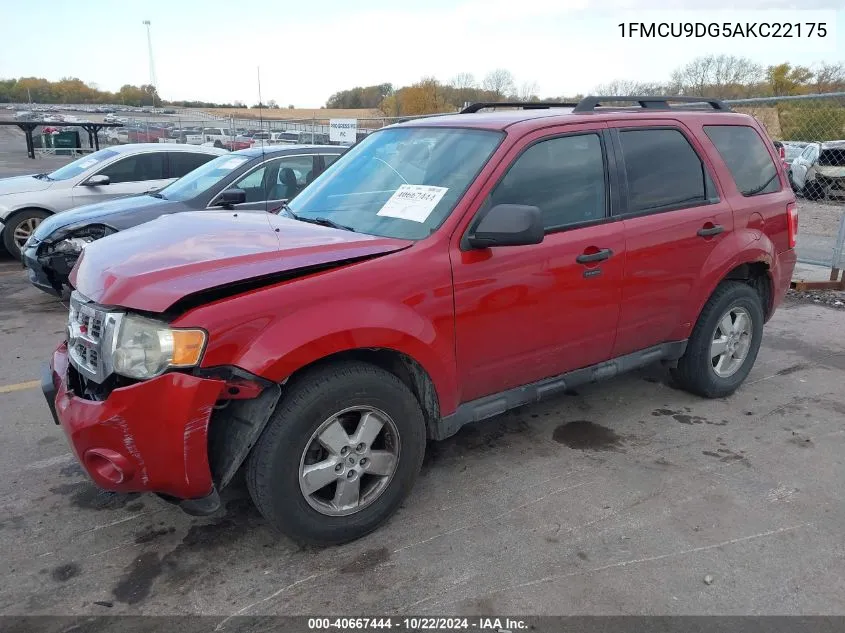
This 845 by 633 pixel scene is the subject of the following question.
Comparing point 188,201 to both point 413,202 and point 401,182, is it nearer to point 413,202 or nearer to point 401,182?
point 401,182

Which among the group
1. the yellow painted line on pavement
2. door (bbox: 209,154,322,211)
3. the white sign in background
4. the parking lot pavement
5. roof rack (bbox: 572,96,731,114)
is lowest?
the parking lot pavement

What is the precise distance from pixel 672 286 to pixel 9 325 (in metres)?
5.96

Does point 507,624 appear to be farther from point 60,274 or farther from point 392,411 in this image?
point 60,274

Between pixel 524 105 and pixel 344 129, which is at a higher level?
pixel 344 129

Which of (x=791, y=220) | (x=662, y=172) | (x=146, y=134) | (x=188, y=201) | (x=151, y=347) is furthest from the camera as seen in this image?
(x=146, y=134)

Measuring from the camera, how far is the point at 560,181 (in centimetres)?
360

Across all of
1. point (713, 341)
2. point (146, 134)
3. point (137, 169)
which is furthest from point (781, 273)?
point (146, 134)

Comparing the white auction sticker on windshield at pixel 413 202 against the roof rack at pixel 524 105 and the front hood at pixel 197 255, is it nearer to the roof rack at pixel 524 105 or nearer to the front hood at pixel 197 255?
the front hood at pixel 197 255

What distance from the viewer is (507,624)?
8.28 ft

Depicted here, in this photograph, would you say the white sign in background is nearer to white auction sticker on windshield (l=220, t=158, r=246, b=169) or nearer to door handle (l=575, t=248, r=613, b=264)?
white auction sticker on windshield (l=220, t=158, r=246, b=169)

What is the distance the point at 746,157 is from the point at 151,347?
4.09m

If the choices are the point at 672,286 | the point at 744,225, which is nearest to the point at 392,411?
the point at 672,286

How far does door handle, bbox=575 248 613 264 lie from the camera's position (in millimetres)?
3561

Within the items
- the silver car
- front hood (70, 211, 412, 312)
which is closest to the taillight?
front hood (70, 211, 412, 312)
